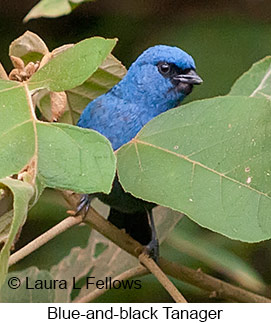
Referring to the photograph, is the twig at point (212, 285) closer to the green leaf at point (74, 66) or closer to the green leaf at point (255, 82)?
the green leaf at point (255, 82)

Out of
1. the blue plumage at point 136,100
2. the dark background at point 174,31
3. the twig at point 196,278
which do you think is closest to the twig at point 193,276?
the twig at point 196,278

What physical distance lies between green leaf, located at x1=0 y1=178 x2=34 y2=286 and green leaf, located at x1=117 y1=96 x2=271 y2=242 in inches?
7.8

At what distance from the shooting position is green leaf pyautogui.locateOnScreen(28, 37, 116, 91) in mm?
948

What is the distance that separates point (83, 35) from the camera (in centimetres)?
244

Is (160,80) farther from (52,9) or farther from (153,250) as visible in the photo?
(52,9)

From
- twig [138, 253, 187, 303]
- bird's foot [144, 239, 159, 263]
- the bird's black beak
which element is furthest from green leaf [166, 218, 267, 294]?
twig [138, 253, 187, 303]

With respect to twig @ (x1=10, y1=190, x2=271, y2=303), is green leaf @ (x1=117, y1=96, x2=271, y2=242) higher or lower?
higher

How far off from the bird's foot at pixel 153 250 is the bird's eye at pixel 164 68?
1.33 feet

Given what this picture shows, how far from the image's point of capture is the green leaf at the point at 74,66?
0.95m

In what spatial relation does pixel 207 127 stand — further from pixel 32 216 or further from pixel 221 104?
pixel 32 216

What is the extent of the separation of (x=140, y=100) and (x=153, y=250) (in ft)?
1.28

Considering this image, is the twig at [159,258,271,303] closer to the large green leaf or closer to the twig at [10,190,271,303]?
the twig at [10,190,271,303]

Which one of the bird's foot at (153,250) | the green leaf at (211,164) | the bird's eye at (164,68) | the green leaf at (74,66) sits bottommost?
the bird's foot at (153,250)

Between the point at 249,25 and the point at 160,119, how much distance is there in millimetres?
1544
